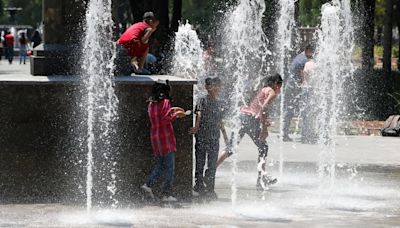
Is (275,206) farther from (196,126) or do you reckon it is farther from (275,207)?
(196,126)

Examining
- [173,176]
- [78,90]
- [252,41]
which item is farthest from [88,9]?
[252,41]

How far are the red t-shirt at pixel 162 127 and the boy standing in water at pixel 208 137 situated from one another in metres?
0.69

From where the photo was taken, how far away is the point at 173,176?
1136cm

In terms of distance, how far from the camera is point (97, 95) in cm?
1147

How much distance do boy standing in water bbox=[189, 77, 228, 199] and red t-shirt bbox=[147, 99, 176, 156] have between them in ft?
2.27

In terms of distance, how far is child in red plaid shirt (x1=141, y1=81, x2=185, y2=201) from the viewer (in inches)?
430

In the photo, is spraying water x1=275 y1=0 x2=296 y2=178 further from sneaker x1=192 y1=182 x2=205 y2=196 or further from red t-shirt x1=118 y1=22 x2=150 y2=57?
sneaker x1=192 y1=182 x2=205 y2=196

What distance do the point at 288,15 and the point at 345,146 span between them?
8890 millimetres

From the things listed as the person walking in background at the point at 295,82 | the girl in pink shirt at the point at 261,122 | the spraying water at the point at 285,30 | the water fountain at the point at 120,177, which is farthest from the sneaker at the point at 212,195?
the spraying water at the point at 285,30

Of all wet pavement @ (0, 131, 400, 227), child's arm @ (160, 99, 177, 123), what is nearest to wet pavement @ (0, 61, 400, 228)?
wet pavement @ (0, 131, 400, 227)

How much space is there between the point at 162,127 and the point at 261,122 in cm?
196

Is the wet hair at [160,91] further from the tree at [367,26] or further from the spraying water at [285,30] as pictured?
the tree at [367,26]

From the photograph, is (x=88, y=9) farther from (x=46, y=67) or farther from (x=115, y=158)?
(x=115, y=158)

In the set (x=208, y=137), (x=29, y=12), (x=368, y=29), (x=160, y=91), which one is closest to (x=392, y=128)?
(x=208, y=137)
